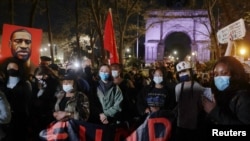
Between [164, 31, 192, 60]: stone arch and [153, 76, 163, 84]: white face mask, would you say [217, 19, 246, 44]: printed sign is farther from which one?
[164, 31, 192, 60]: stone arch

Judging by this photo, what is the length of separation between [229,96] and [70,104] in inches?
120

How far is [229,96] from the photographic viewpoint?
4.71 m

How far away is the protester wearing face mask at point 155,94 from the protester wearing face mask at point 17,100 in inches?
86.2

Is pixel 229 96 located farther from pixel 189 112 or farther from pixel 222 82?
pixel 189 112

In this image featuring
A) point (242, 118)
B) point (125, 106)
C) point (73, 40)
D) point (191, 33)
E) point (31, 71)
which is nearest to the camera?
point (242, 118)

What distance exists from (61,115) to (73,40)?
125ft

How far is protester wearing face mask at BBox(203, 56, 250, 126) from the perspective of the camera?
4.48m

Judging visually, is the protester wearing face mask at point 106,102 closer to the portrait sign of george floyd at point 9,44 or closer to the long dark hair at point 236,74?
the portrait sign of george floyd at point 9,44

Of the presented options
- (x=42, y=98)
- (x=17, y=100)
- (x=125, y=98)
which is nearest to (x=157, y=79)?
(x=125, y=98)

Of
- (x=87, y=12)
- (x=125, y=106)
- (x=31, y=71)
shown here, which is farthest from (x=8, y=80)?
(x=87, y=12)

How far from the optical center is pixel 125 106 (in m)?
7.96

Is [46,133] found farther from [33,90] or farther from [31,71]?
[31,71]

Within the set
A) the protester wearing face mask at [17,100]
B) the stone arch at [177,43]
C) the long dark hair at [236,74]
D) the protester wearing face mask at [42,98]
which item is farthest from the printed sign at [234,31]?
the stone arch at [177,43]

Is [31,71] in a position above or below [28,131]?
above
